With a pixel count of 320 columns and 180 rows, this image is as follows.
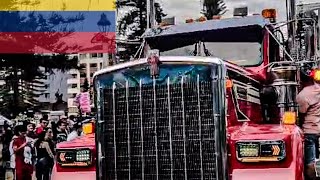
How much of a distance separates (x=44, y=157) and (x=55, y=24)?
362cm

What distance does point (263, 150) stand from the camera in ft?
22.3

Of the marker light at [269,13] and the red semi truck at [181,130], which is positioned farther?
the marker light at [269,13]

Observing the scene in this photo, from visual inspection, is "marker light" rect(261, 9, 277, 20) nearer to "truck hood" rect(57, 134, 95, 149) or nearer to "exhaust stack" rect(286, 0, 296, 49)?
"exhaust stack" rect(286, 0, 296, 49)

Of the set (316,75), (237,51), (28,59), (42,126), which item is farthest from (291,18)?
(28,59)

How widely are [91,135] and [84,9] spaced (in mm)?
9677

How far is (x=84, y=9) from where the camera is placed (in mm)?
17562

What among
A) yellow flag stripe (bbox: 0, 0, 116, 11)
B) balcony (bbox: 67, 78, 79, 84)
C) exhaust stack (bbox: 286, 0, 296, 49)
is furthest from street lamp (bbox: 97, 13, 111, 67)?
exhaust stack (bbox: 286, 0, 296, 49)

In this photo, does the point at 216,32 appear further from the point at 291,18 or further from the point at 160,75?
the point at 160,75

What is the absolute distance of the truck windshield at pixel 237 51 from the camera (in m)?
9.43

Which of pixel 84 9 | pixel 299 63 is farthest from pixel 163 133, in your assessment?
pixel 84 9

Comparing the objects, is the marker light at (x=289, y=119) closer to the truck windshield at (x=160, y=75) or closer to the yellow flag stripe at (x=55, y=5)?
the truck windshield at (x=160, y=75)

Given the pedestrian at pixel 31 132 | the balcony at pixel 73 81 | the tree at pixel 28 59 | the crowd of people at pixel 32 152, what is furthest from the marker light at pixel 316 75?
the balcony at pixel 73 81

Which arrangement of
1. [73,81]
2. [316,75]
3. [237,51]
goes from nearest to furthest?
[316,75] < [237,51] < [73,81]

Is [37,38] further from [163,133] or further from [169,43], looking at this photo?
[163,133]
